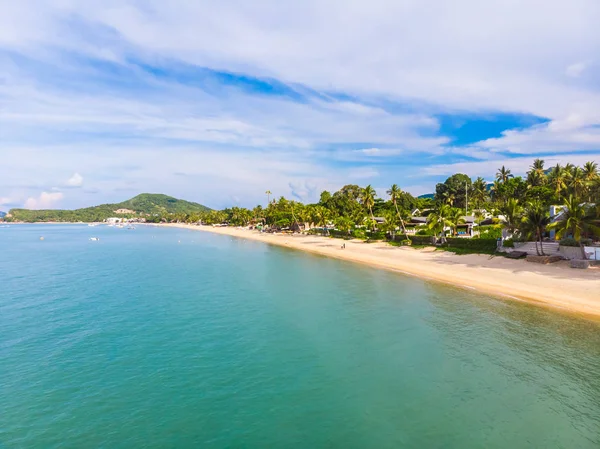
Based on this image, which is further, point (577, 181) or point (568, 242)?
point (577, 181)

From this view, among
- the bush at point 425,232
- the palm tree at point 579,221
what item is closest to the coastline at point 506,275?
the palm tree at point 579,221

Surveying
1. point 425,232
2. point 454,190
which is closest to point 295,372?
point 425,232

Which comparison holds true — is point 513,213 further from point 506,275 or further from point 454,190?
point 454,190

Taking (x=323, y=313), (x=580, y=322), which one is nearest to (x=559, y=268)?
(x=580, y=322)

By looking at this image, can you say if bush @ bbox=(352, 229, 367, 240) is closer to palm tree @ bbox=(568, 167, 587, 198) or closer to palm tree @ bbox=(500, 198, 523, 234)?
palm tree @ bbox=(500, 198, 523, 234)

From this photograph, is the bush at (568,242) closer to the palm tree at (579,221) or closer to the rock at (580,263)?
the palm tree at (579,221)

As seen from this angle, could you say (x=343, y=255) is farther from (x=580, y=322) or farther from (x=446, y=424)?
(x=446, y=424)
